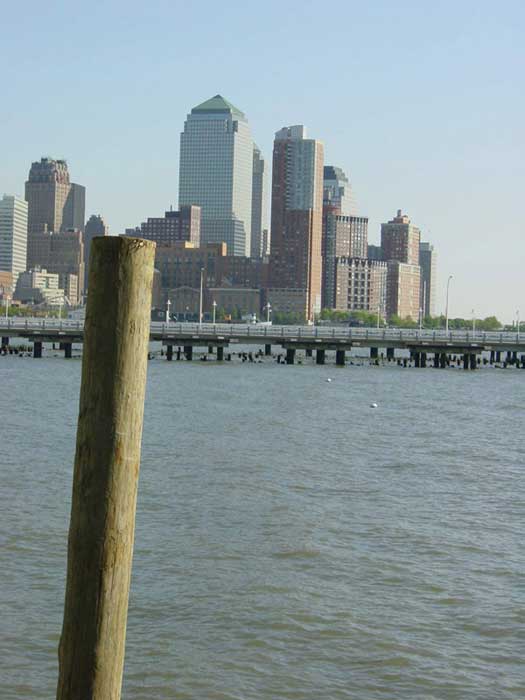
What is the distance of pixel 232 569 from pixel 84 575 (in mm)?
11514

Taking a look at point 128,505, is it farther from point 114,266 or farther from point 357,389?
point 357,389

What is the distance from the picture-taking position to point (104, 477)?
6859 millimetres

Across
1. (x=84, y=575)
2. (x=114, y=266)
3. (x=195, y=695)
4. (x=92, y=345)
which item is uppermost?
(x=114, y=266)

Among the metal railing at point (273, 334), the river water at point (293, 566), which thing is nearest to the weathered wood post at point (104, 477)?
the river water at point (293, 566)

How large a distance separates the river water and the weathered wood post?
611cm

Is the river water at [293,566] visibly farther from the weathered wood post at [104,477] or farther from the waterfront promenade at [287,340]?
the waterfront promenade at [287,340]

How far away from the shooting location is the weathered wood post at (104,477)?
264 inches

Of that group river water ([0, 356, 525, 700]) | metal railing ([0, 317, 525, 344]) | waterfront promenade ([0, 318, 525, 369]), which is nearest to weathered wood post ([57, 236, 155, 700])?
river water ([0, 356, 525, 700])

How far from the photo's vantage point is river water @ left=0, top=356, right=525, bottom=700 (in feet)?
45.1

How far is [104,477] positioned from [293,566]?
12161 mm

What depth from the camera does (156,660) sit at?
13953 mm

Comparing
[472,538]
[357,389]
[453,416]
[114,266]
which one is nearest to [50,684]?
[114,266]

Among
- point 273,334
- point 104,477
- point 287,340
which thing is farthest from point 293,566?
point 273,334

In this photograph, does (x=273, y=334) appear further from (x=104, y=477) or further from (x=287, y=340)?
(x=104, y=477)
